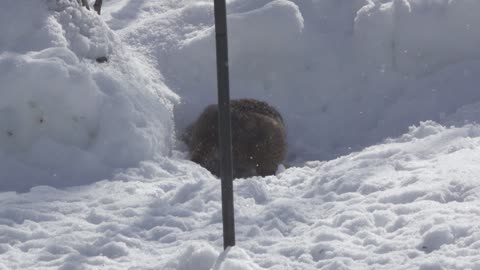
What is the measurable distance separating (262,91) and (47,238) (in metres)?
3.47

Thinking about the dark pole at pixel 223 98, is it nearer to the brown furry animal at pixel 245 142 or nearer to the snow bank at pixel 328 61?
the brown furry animal at pixel 245 142

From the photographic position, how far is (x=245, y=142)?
6.06 metres

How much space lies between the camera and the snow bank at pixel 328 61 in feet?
22.6

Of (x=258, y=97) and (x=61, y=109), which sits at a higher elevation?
(x=258, y=97)

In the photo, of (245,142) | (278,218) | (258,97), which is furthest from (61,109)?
(258,97)

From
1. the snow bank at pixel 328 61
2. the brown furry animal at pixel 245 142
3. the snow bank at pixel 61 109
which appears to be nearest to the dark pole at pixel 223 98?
the snow bank at pixel 61 109

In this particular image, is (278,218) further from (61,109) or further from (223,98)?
(61,109)

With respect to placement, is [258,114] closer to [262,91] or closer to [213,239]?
[262,91]

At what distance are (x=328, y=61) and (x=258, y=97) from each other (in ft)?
2.63

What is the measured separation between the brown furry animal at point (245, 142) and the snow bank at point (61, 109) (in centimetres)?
34

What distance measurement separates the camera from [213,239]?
13.5 feet

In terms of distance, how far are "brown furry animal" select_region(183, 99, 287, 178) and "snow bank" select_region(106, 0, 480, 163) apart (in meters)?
0.56

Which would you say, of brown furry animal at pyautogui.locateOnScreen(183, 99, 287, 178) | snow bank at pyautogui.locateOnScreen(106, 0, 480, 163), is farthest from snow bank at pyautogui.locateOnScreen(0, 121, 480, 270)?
snow bank at pyautogui.locateOnScreen(106, 0, 480, 163)

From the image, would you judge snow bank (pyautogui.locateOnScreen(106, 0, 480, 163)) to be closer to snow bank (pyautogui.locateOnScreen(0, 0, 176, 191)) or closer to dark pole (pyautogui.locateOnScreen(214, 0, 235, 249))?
snow bank (pyautogui.locateOnScreen(0, 0, 176, 191))
